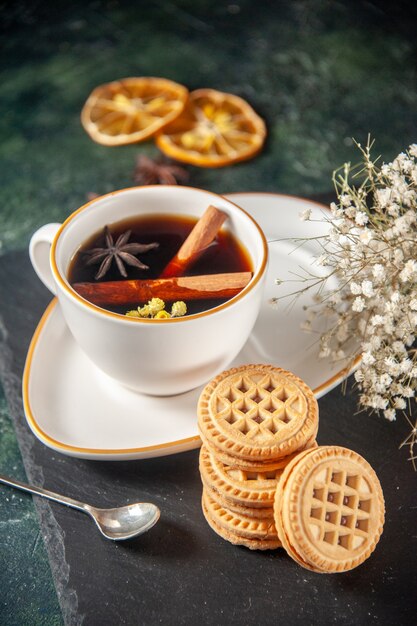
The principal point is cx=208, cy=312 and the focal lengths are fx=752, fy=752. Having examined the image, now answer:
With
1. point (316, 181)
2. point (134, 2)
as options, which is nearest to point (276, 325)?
point (316, 181)

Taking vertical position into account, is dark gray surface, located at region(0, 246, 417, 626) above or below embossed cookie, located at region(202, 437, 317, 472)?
below

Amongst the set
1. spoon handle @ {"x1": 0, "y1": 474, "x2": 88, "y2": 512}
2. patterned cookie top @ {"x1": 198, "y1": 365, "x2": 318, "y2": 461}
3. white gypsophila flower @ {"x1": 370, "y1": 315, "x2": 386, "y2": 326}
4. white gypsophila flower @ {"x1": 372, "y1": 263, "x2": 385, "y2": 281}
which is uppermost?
white gypsophila flower @ {"x1": 372, "y1": 263, "x2": 385, "y2": 281}

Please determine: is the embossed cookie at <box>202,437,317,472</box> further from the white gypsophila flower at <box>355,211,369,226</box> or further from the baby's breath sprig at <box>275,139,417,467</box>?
the white gypsophila flower at <box>355,211,369,226</box>

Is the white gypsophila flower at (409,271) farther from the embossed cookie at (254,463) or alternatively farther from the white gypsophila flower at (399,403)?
the embossed cookie at (254,463)

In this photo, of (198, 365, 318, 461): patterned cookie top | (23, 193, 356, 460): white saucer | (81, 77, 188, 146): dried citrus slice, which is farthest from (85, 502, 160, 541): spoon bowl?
(81, 77, 188, 146): dried citrus slice

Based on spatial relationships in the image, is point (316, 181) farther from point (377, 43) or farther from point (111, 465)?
point (111, 465)
